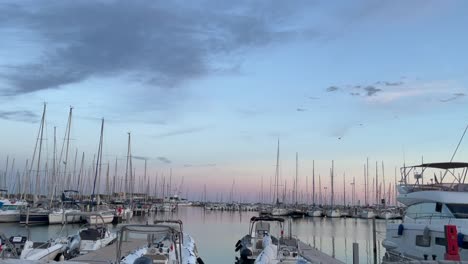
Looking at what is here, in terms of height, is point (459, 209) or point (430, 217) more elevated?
point (459, 209)

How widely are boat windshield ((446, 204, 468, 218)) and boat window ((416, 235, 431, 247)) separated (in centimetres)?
191

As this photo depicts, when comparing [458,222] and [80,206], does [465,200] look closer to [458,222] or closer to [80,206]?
[458,222]

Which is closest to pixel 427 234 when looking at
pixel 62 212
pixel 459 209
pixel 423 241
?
pixel 423 241

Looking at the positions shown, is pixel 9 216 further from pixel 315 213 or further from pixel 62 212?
pixel 315 213

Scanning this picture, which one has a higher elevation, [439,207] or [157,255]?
[439,207]

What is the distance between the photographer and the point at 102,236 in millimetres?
29984

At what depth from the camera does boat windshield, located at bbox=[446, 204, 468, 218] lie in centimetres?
2202

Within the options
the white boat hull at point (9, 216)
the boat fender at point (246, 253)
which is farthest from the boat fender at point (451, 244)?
the white boat hull at point (9, 216)

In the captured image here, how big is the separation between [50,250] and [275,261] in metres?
11.6

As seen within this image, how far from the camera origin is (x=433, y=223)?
2209 centimetres

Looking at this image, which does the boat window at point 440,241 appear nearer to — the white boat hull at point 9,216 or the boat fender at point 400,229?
the boat fender at point 400,229

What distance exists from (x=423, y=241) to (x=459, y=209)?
2353mm

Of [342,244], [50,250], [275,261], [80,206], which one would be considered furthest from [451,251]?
[80,206]

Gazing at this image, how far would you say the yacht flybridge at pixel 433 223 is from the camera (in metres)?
19.6
